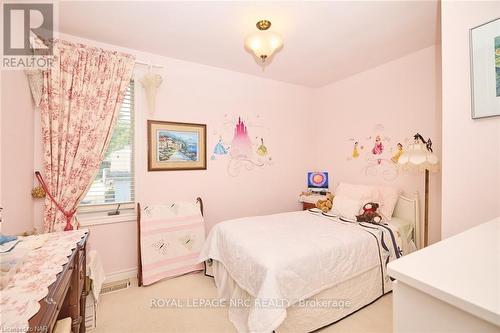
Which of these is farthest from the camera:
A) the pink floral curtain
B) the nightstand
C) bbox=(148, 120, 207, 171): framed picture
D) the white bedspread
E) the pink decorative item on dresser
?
the nightstand

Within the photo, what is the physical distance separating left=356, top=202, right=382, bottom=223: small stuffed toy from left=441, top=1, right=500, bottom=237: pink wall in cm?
114

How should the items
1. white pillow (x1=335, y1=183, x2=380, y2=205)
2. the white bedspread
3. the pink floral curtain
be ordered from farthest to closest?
1. white pillow (x1=335, y1=183, x2=380, y2=205)
2. the pink floral curtain
3. the white bedspread

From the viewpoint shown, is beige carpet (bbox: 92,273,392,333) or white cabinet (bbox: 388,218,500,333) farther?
beige carpet (bbox: 92,273,392,333)

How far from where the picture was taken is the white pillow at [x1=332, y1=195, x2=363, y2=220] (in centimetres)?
270

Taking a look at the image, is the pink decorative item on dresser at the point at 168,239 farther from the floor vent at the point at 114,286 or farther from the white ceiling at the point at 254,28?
the white ceiling at the point at 254,28

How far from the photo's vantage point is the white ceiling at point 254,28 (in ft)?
6.18

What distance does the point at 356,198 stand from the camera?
2910mm

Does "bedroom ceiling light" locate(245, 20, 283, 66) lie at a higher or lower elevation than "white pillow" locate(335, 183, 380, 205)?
higher

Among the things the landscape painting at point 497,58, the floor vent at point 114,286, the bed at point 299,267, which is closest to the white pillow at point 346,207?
the bed at point 299,267

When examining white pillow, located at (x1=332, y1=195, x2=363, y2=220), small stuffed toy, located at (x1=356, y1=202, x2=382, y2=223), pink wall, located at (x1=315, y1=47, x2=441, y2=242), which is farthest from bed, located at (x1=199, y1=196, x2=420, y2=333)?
pink wall, located at (x1=315, y1=47, x2=441, y2=242)

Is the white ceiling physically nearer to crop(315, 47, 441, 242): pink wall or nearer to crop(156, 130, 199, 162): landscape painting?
crop(315, 47, 441, 242): pink wall

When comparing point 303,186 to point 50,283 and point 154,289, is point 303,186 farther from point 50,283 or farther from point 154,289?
point 50,283

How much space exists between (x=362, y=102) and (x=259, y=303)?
3063 mm

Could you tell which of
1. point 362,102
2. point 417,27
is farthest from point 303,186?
point 417,27
